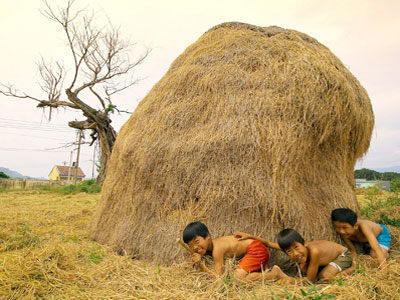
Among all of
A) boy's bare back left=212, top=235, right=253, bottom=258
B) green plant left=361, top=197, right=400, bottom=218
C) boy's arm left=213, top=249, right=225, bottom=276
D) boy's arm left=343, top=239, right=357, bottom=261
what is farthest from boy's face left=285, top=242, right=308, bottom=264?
green plant left=361, top=197, right=400, bottom=218

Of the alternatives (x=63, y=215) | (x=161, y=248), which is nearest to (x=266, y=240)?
(x=161, y=248)

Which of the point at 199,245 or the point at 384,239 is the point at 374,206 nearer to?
the point at 384,239

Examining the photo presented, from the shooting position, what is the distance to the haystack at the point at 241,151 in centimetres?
320

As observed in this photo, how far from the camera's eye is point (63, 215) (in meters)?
6.43

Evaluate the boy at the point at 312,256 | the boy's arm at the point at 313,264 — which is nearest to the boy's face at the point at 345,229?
the boy at the point at 312,256

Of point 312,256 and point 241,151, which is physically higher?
point 241,151

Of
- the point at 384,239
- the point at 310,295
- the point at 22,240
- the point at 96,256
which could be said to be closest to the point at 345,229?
the point at 384,239

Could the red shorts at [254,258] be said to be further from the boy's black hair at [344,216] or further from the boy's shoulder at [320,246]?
the boy's black hair at [344,216]

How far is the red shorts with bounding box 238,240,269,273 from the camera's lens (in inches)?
107

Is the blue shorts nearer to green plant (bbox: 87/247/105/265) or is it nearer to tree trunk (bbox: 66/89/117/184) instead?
green plant (bbox: 87/247/105/265)

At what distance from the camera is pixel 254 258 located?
275 centimetres

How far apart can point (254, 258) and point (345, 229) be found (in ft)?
3.91

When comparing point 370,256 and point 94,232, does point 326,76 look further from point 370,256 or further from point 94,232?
point 94,232

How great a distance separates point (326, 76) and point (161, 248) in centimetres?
294
